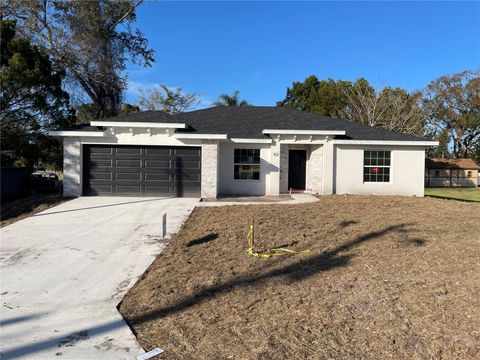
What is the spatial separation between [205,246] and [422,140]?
13443mm

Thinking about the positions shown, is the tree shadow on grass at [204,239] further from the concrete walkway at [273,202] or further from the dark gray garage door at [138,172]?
the dark gray garage door at [138,172]

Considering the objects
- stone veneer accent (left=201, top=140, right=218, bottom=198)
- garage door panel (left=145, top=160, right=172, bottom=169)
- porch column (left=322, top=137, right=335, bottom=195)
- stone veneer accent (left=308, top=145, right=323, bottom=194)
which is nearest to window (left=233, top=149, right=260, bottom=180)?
stone veneer accent (left=201, top=140, right=218, bottom=198)

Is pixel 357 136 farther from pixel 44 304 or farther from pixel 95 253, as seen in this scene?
pixel 44 304

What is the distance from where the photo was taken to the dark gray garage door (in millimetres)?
15195

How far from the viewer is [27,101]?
17.0 metres

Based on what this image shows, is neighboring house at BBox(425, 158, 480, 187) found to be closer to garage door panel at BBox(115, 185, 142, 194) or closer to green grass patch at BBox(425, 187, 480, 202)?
green grass patch at BBox(425, 187, 480, 202)

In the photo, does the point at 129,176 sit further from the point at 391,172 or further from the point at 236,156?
the point at 391,172

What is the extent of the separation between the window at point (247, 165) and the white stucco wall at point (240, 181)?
0.17 m

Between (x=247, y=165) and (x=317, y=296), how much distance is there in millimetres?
12179

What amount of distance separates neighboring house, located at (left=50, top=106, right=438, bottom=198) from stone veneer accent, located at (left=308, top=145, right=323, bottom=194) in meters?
0.05

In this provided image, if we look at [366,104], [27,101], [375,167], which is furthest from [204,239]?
[366,104]

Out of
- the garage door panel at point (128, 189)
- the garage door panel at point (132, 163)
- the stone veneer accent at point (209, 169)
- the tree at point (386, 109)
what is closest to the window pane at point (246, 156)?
the stone veneer accent at point (209, 169)

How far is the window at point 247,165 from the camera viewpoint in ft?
55.1

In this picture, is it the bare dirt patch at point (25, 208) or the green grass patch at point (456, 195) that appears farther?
the green grass patch at point (456, 195)
